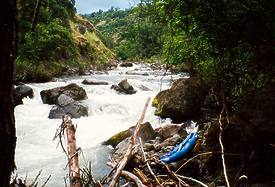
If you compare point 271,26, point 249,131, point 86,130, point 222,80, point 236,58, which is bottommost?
point 86,130

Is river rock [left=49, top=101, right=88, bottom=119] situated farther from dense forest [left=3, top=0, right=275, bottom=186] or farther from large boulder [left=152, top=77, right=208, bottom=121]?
large boulder [left=152, top=77, right=208, bottom=121]

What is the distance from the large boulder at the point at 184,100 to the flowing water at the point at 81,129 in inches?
25.6

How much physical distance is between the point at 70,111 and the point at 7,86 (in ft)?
46.3

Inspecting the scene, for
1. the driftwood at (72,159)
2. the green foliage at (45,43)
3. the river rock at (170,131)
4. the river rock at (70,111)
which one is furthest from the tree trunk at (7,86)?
the green foliage at (45,43)

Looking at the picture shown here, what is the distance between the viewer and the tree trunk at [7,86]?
1.76m

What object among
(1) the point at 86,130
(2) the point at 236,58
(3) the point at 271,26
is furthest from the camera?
(1) the point at 86,130

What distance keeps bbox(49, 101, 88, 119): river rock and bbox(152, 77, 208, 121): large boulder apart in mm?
3606

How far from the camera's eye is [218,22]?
7.45 meters

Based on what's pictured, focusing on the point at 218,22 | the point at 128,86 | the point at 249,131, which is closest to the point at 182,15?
the point at 218,22

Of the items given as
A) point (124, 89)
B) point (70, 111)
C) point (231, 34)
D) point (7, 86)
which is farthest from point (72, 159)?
point (124, 89)

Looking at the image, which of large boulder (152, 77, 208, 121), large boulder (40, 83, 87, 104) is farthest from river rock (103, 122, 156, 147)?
large boulder (40, 83, 87, 104)

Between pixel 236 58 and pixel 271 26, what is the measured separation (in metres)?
1.30

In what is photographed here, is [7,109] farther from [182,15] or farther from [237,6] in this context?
[182,15]

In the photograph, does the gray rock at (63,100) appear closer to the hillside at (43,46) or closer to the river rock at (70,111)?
the river rock at (70,111)
